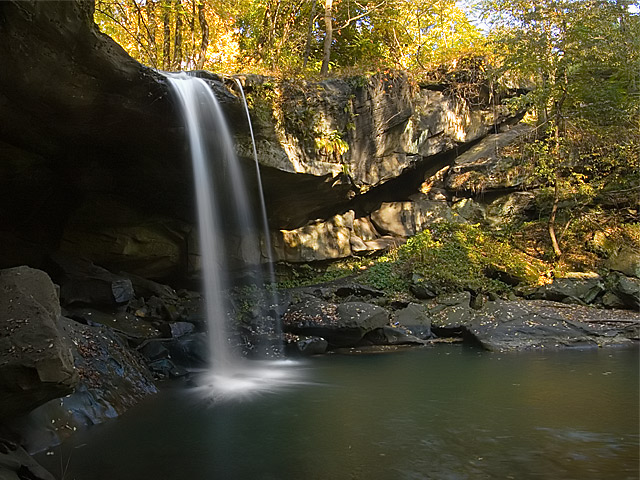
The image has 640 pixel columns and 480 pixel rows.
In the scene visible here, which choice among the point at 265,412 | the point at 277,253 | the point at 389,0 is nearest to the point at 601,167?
the point at 389,0

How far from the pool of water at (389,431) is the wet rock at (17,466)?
35 cm

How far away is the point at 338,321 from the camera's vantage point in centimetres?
1019

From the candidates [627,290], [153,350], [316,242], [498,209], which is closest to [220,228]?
[316,242]

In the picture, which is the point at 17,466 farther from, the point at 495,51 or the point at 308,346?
the point at 495,51

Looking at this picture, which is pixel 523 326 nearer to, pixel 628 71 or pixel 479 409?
pixel 479 409

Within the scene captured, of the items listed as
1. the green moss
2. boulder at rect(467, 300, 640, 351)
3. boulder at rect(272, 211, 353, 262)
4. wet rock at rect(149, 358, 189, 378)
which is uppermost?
boulder at rect(272, 211, 353, 262)

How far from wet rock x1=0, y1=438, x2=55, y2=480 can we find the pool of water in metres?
0.35

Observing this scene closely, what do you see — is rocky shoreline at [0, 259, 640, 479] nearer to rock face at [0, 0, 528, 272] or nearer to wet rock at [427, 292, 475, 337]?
wet rock at [427, 292, 475, 337]

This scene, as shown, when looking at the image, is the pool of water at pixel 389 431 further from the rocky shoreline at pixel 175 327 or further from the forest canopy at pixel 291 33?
the forest canopy at pixel 291 33

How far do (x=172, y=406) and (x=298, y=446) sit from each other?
7.55 feet

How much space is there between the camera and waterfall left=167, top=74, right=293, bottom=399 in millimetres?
8000

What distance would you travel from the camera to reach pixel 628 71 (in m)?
11.7

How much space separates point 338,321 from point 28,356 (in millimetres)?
7022

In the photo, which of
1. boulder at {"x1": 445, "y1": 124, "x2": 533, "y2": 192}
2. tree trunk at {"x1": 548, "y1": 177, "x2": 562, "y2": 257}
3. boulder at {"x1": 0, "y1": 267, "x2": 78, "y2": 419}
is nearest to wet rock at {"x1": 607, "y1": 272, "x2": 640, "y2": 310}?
tree trunk at {"x1": 548, "y1": 177, "x2": 562, "y2": 257}
